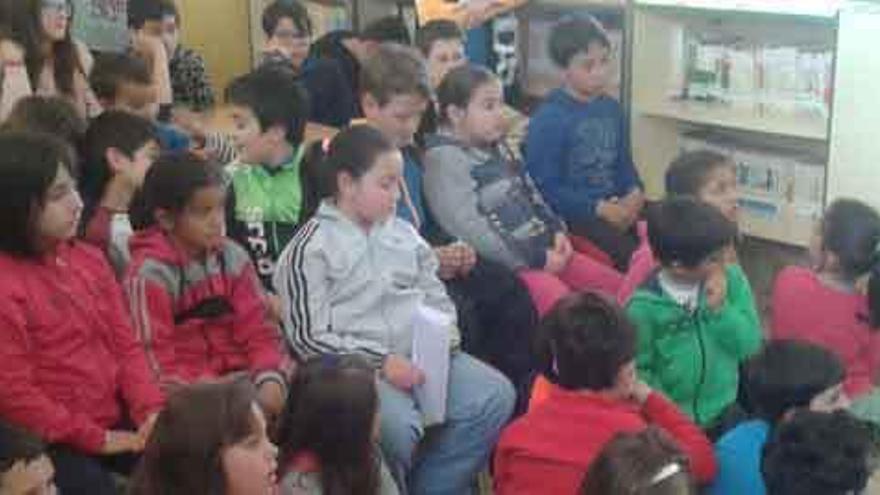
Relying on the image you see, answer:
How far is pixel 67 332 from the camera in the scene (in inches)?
86.2

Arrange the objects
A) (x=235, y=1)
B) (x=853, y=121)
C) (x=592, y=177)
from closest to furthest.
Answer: (x=592, y=177), (x=853, y=121), (x=235, y=1)

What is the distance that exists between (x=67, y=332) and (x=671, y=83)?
2.80 meters

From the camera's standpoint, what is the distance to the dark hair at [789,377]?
7.15 feet

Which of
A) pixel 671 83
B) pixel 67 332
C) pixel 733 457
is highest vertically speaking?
pixel 671 83

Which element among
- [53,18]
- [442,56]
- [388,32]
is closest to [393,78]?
[442,56]

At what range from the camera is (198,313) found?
95.7 inches

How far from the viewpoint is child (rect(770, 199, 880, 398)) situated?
2.78 meters

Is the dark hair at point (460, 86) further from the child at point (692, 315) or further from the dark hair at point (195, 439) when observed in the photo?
the dark hair at point (195, 439)

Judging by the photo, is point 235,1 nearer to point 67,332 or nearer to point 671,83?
point 671,83

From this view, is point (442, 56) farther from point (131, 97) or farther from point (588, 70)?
point (131, 97)

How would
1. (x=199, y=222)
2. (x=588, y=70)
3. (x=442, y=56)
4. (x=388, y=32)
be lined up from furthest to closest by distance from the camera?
(x=388, y=32)
(x=442, y=56)
(x=588, y=70)
(x=199, y=222)

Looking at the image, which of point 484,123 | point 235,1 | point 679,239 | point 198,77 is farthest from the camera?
point 235,1

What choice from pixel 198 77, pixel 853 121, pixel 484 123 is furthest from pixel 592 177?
pixel 198 77

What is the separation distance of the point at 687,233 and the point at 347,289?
734 mm
